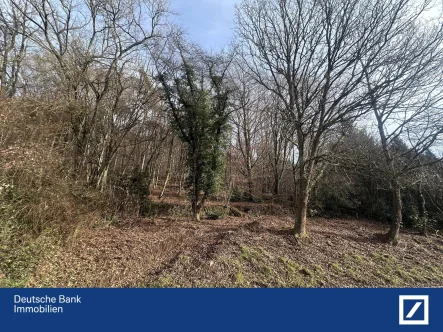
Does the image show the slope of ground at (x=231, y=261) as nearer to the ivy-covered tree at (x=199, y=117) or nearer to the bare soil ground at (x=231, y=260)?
the bare soil ground at (x=231, y=260)

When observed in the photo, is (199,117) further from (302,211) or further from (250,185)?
(250,185)

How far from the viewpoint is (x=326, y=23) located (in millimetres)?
5703

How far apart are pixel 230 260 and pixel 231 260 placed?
0.08ft

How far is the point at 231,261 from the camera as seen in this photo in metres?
4.72

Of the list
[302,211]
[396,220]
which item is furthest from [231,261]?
[396,220]

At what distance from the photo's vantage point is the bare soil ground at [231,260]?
Answer: 13.4ft

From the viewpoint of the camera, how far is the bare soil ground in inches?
160

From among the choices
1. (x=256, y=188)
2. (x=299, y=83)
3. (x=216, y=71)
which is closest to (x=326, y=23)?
(x=299, y=83)

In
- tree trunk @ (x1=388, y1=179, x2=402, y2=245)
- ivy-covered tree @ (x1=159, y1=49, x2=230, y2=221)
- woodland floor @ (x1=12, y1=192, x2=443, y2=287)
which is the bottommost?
woodland floor @ (x1=12, y1=192, x2=443, y2=287)

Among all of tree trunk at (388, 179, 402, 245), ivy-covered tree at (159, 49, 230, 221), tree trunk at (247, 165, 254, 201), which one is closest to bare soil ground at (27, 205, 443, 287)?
tree trunk at (388, 179, 402, 245)

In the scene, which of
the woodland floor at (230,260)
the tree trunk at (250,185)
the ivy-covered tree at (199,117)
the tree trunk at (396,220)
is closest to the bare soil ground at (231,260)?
the woodland floor at (230,260)

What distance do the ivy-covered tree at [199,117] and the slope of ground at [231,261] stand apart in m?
2.77

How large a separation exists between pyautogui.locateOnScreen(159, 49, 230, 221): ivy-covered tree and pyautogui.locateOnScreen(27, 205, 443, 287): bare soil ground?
2790 millimetres

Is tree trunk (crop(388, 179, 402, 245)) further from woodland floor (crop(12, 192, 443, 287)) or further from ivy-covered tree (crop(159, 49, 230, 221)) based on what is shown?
ivy-covered tree (crop(159, 49, 230, 221))
